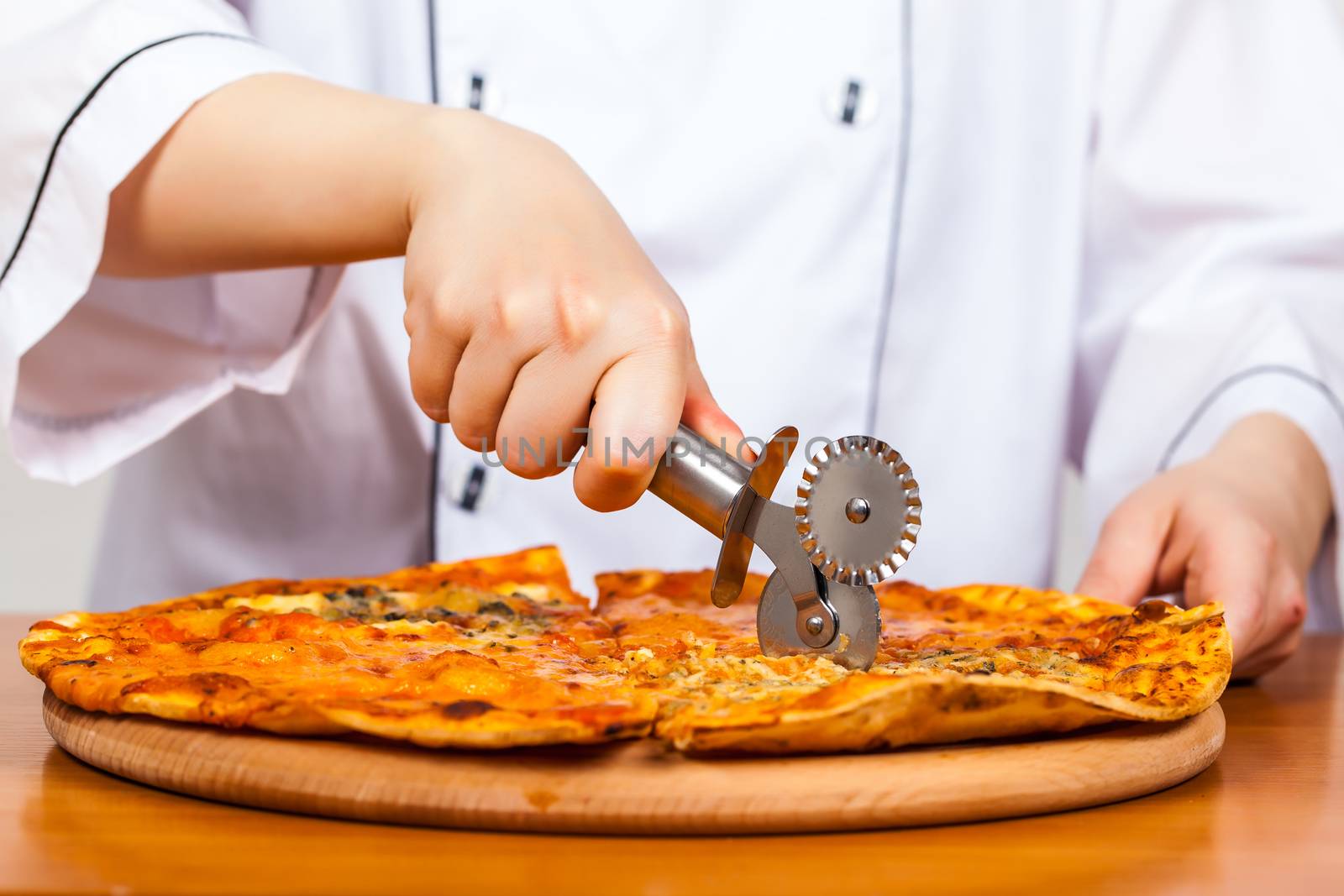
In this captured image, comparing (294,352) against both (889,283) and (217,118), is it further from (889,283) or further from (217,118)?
(889,283)

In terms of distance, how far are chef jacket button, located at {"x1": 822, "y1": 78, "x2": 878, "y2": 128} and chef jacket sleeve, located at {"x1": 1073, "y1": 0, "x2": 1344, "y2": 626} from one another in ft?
1.17

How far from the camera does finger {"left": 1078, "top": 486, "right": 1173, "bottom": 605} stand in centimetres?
110

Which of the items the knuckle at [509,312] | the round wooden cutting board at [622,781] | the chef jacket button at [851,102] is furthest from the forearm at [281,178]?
the chef jacket button at [851,102]

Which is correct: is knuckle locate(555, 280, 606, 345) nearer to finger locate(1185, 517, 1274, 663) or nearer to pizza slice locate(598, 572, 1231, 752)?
pizza slice locate(598, 572, 1231, 752)

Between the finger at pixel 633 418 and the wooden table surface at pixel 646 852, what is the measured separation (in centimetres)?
21

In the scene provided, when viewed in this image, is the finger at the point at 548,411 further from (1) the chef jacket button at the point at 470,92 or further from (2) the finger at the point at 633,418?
(1) the chef jacket button at the point at 470,92

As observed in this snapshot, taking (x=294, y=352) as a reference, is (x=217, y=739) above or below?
below

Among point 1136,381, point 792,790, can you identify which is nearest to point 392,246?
point 792,790

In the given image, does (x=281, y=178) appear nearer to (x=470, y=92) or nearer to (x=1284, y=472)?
(x=470, y=92)

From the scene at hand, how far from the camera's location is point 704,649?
0.84m

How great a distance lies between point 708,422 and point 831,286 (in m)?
0.54

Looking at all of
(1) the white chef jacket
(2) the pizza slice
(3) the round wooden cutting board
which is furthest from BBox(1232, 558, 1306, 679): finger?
(3) the round wooden cutting board

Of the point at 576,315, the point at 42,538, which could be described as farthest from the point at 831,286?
the point at 42,538

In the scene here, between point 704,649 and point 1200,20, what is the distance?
106 cm
